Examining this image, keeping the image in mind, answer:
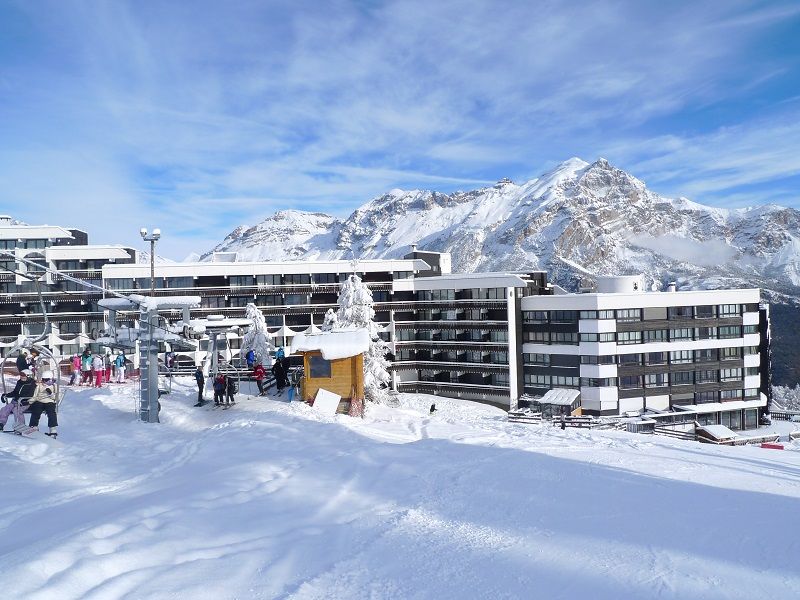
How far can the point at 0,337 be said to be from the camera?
54.7 meters

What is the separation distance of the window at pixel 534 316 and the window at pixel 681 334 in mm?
12302

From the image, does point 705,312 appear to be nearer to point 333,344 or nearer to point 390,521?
point 333,344

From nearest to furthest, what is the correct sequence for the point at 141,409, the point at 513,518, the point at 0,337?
the point at 513,518, the point at 141,409, the point at 0,337

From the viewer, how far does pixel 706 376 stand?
55.3 metres

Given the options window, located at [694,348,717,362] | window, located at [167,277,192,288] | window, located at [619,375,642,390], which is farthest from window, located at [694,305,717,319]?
window, located at [167,277,192,288]

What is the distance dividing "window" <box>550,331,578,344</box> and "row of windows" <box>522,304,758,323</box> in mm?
1288

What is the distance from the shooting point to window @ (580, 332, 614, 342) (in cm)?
5150

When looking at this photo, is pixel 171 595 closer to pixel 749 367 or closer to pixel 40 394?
pixel 40 394

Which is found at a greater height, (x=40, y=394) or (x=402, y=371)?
(x=40, y=394)

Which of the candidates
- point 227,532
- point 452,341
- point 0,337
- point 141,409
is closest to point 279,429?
point 141,409

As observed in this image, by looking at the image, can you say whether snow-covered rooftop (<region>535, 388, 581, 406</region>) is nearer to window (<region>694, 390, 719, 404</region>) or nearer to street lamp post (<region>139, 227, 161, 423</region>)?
window (<region>694, 390, 719, 404</region>)

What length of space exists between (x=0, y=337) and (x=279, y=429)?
52445 millimetres

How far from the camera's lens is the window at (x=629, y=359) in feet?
172

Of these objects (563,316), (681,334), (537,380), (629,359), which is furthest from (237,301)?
(681,334)
